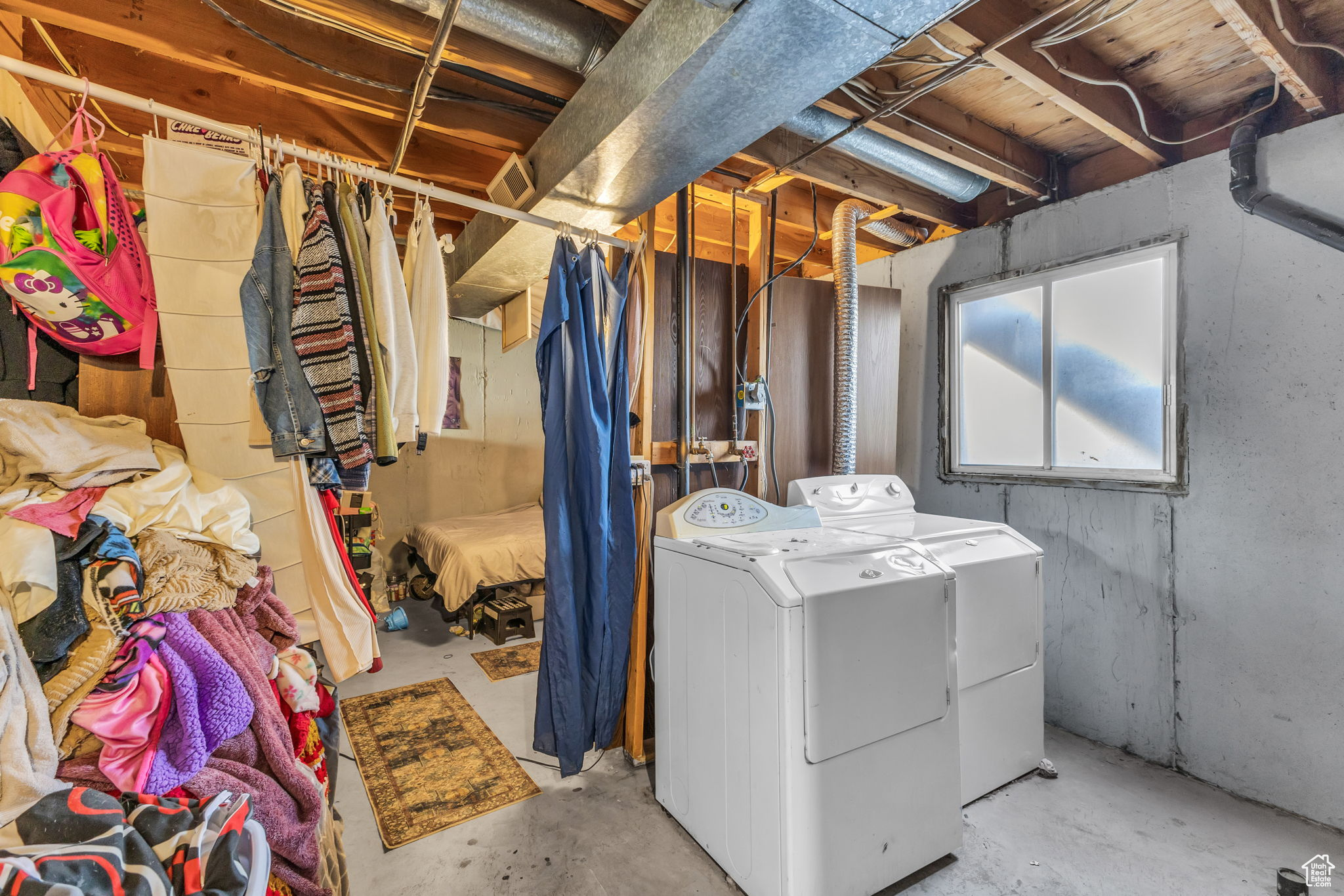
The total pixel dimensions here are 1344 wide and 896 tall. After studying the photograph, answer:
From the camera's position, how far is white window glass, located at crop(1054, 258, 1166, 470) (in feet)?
7.71

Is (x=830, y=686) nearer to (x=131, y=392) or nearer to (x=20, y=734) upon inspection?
(x=20, y=734)

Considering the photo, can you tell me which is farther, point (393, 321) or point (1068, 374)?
point (1068, 374)

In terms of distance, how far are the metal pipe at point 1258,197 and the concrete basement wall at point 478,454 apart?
14.7 feet

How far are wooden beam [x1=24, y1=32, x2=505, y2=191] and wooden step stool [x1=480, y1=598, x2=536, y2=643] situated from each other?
101 inches

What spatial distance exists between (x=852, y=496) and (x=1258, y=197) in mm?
1755

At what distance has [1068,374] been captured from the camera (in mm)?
2623

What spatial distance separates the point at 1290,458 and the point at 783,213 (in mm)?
2229

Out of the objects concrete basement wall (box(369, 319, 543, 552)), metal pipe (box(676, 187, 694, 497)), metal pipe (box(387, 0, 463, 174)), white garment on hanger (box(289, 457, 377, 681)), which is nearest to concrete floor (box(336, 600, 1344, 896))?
white garment on hanger (box(289, 457, 377, 681))

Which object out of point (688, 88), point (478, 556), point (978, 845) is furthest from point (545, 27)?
point (478, 556)

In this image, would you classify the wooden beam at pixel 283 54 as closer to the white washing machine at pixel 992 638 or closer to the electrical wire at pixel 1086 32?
the electrical wire at pixel 1086 32

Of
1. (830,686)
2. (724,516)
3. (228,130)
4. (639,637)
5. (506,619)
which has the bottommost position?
(506,619)

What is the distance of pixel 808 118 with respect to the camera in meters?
1.94

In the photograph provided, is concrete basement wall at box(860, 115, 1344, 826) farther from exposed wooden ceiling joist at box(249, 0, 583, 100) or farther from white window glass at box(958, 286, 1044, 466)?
exposed wooden ceiling joist at box(249, 0, 583, 100)

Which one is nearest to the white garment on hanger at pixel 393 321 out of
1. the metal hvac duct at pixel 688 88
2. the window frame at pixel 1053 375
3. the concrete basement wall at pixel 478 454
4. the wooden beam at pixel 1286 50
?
the metal hvac duct at pixel 688 88
